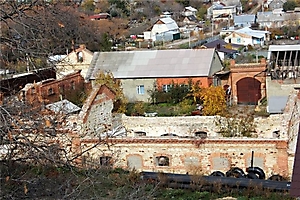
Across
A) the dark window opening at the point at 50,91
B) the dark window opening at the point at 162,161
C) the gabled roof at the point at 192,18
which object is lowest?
the gabled roof at the point at 192,18

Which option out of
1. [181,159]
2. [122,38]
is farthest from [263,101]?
[122,38]

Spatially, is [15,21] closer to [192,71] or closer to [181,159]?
[181,159]

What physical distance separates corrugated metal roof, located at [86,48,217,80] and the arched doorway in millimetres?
2142

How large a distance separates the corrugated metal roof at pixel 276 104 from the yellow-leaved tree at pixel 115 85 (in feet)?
22.2

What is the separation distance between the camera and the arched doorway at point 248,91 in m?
25.3

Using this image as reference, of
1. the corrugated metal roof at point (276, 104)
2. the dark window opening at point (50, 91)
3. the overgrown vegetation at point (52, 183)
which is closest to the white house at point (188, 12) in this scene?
the dark window opening at point (50, 91)

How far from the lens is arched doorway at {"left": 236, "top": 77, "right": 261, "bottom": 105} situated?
25.3 metres

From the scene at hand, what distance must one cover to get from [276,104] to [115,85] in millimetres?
8569

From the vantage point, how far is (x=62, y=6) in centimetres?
518

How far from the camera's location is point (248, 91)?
83.3 feet

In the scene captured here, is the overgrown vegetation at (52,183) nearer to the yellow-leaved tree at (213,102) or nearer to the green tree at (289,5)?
the yellow-leaved tree at (213,102)

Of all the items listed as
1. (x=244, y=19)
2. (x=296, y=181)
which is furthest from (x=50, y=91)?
(x=244, y=19)

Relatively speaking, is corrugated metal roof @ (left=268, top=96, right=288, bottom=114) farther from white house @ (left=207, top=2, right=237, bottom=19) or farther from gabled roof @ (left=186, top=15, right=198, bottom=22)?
white house @ (left=207, top=2, right=237, bottom=19)

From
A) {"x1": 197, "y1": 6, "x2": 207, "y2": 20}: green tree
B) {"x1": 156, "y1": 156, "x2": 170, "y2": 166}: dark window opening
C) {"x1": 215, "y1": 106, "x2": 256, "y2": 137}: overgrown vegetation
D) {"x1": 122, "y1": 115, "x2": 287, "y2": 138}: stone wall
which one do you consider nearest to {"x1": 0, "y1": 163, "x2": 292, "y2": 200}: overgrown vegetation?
{"x1": 156, "y1": 156, "x2": 170, "y2": 166}: dark window opening
